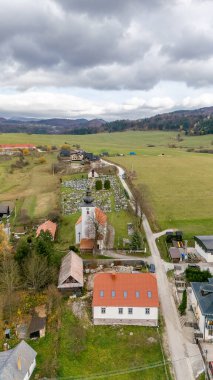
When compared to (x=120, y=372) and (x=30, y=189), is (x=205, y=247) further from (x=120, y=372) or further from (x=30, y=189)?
(x=30, y=189)

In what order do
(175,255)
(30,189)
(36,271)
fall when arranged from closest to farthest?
(36,271) < (175,255) < (30,189)

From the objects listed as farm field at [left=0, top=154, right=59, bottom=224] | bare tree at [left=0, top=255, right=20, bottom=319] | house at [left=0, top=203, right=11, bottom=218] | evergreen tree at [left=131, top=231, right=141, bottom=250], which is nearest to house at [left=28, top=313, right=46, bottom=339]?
bare tree at [left=0, top=255, right=20, bottom=319]

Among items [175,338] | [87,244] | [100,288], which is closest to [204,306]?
[175,338]

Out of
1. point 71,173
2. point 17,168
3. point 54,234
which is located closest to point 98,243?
point 54,234

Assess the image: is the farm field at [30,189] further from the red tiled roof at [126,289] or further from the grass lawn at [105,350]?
the grass lawn at [105,350]

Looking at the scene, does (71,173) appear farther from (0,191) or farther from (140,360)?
(140,360)

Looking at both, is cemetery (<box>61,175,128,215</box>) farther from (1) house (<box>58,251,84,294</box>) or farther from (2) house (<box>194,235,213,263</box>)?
(1) house (<box>58,251,84,294</box>)

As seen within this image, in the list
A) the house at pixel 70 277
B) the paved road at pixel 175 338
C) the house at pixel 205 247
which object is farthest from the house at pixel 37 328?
the house at pixel 205 247

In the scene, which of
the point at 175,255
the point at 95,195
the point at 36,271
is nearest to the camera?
the point at 36,271
